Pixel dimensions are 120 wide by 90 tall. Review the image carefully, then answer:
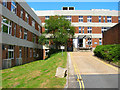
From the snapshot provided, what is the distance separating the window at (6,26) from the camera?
64.9 feet

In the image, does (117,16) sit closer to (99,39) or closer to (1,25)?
(99,39)

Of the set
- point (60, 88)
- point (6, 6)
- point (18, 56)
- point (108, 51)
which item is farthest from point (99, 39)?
point (60, 88)

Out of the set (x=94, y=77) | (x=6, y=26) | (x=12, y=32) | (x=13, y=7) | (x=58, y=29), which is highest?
(x=13, y=7)

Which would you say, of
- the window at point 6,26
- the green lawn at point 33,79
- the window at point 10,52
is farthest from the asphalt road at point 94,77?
the window at point 6,26

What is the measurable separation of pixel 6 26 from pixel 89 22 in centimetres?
3085

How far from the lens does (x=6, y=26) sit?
2086cm

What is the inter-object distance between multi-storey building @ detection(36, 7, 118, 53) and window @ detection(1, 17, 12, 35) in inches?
980

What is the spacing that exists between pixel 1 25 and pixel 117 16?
39027 millimetres

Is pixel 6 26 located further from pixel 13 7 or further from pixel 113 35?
pixel 113 35

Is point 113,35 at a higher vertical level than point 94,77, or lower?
higher

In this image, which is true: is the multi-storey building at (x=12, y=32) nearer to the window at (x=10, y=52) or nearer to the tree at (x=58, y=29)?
the window at (x=10, y=52)

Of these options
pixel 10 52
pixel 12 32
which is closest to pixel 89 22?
pixel 12 32

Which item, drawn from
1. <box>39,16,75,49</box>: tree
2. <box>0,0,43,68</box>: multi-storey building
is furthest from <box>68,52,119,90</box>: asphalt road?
<box>39,16,75,49</box>: tree

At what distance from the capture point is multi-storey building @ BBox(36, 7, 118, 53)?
4525 cm
